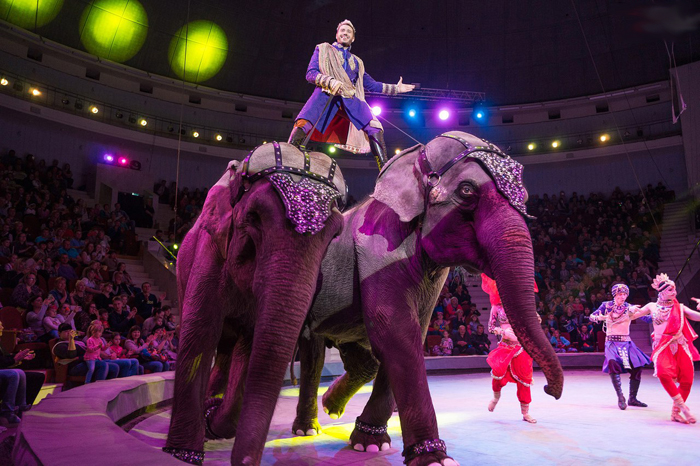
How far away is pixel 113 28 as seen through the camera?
64.2 ft

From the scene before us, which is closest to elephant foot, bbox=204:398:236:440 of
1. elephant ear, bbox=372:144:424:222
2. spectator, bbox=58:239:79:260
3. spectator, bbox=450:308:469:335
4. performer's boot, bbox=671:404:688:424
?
elephant ear, bbox=372:144:424:222

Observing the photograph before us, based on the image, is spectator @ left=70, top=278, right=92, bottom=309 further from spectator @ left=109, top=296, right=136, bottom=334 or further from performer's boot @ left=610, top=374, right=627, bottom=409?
performer's boot @ left=610, top=374, right=627, bottom=409

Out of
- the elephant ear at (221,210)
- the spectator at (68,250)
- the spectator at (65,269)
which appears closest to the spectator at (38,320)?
the spectator at (65,269)

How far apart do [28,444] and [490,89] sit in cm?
2336

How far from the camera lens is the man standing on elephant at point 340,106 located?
3996 millimetres

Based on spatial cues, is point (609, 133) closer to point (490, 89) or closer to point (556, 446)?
point (490, 89)

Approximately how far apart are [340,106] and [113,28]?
61.6ft

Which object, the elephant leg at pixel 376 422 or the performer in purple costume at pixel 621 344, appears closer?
the elephant leg at pixel 376 422

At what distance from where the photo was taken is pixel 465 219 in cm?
296

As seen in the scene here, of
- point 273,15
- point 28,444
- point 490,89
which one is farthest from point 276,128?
point 28,444

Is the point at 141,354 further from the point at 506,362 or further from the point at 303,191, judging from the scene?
the point at 303,191

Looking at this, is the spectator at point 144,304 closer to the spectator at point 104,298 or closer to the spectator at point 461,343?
the spectator at point 104,298

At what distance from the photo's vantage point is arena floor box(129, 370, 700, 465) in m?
3.44

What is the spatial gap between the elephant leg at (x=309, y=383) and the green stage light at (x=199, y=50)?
18.4 meters
